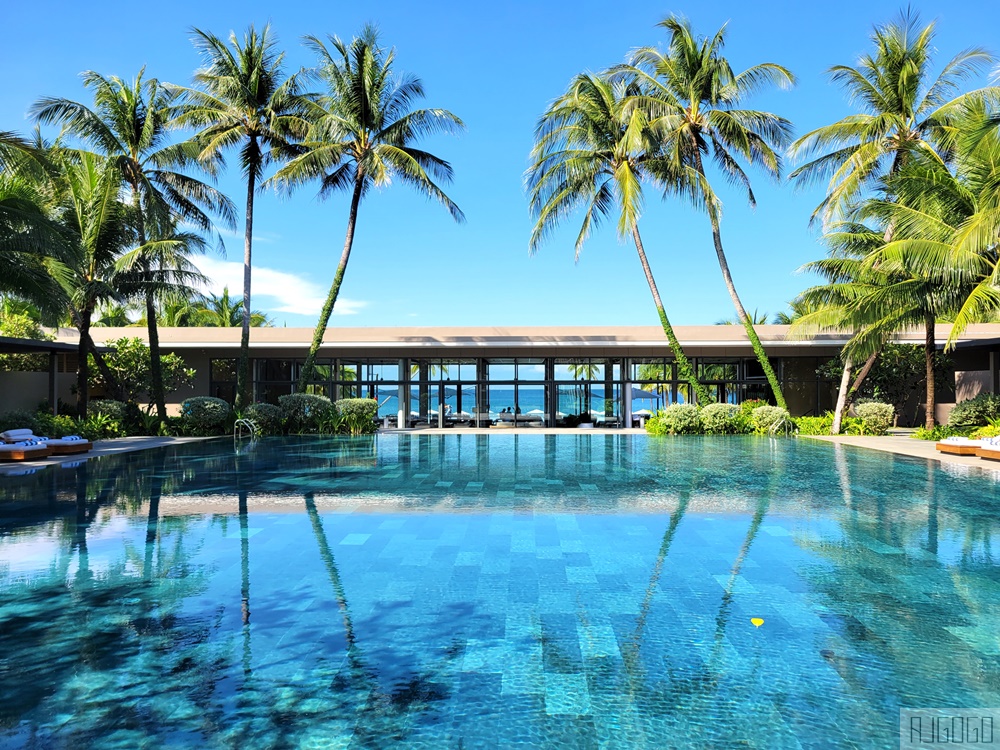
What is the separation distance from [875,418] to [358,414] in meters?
16.1

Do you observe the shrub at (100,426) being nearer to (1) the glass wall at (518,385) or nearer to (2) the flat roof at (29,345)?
(2) the flat roof at (29,345)

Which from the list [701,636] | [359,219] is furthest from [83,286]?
[701,636]

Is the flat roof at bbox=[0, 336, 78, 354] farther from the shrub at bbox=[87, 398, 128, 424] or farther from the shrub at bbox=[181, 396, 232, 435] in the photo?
the shrub at bbox=[181, 396, 232, 435]

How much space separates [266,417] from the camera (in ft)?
66.9

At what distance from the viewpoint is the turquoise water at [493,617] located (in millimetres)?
3154

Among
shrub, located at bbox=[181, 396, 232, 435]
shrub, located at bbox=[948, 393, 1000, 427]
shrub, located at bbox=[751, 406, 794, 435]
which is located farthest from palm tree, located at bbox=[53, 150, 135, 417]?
shrub, located at bbox=[948, 393, 1000, 427]

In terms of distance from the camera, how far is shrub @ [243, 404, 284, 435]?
20.4 metres

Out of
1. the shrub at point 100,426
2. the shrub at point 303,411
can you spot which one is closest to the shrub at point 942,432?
the shrub at point 303,411

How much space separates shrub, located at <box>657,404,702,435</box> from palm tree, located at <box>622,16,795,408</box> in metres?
3.04

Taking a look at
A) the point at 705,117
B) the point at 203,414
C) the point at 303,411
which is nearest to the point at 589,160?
the point at 705,117

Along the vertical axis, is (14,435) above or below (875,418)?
above

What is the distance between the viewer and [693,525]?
7285mm

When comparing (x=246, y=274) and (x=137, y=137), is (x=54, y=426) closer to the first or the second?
(x=246, y=274)

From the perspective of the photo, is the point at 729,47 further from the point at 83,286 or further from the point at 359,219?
the point at 83,286
